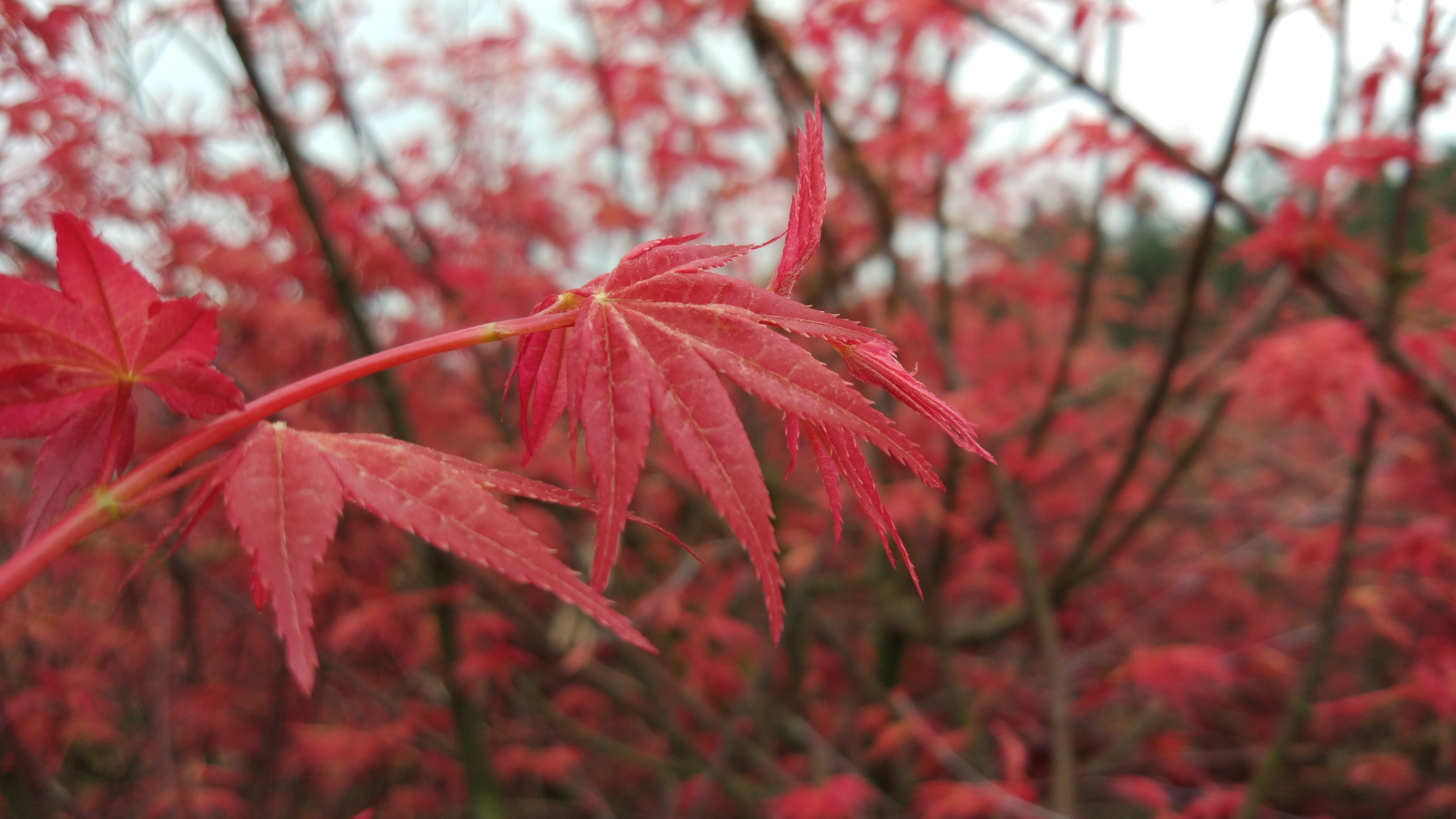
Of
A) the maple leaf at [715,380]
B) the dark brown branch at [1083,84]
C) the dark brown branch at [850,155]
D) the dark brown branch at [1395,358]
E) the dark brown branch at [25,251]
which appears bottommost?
the maple leaf at [715,380]

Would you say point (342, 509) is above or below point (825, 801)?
above

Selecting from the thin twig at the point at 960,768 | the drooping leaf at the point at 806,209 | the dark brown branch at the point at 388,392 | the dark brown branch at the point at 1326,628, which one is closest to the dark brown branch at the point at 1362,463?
the dark brown branch at the point at 1326,628

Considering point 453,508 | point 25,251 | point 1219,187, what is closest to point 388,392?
point 25,251

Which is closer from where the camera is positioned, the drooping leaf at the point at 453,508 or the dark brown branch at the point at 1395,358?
the drooping leaf at the point at 453,508

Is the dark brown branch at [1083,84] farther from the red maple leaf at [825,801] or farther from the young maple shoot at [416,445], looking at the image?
the red maple leaf at [825,801]

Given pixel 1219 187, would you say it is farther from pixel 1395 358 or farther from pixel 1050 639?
pixel 1050 639

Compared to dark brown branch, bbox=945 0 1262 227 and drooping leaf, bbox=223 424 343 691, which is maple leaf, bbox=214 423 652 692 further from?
dark brown branch, bbox=945 0 1262 227

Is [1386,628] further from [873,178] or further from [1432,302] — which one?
[873,178]
